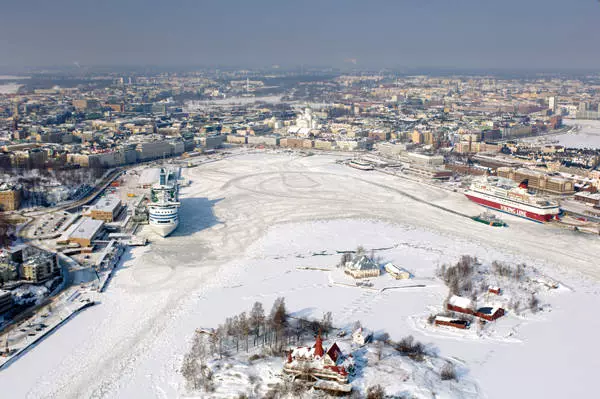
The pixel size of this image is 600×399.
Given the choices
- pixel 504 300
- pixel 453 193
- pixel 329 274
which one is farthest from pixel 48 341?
pixel 453 193

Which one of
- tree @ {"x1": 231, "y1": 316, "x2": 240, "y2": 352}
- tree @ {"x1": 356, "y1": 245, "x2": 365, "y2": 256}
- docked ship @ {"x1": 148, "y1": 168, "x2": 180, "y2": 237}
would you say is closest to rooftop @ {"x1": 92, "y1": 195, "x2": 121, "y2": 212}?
docked ship @ {"x1": 148, "y1": 168, "x2": 180, "y2": 237}

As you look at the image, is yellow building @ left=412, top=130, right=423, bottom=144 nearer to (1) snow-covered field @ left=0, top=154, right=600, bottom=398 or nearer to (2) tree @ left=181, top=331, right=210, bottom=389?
(1) snow-covered field @ left=0, top=154, right=600, bottom=398

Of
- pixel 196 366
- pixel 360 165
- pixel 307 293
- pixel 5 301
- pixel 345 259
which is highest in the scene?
pixel 360 165

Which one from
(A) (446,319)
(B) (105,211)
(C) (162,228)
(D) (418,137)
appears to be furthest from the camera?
(D) (418,137)

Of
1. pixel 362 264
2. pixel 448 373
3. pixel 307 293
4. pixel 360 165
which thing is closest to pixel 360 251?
pixel 362 264

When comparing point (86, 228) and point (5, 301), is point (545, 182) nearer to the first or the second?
point (86, 228)

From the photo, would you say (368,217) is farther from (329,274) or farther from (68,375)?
(68,375)
